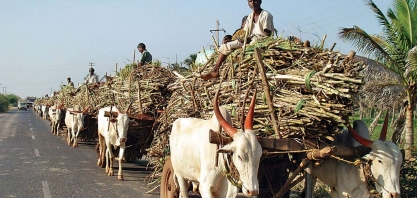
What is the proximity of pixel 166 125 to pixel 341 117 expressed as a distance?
334cm

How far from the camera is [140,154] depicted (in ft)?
34.3

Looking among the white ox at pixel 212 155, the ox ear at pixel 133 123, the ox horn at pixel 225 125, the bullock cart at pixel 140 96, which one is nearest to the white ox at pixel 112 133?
the ox ear at pixel 133 123

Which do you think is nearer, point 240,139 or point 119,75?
point 240,139

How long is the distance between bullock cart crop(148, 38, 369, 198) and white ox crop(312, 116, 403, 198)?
21cm

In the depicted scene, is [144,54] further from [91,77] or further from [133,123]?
Answer: [91,77]

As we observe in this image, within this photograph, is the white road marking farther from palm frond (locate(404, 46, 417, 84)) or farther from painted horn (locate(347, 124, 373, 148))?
palm frond (locate(404, 46, 417, 84))

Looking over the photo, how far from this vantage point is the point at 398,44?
42.2 ft

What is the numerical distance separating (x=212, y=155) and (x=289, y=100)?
1.06 meters

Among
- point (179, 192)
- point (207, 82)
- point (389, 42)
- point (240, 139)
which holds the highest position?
point (389, 42)

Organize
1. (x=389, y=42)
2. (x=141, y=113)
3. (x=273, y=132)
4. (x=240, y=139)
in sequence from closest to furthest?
1. (x=240, y=139)
2. (x=273, y=132)
3. (x=141, y=113)
4. (x=389, y=42)

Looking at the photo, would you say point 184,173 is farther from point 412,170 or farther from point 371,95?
point 371,95

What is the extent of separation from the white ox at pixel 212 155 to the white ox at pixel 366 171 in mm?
1369

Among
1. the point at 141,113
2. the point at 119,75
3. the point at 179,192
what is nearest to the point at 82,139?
the point at 119,75

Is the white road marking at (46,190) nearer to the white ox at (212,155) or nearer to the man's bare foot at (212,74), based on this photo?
the white ox at (212,155)
